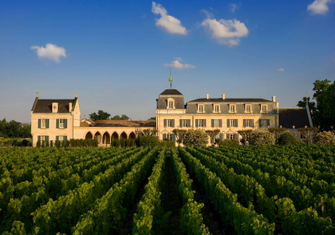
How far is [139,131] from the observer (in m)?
41.8

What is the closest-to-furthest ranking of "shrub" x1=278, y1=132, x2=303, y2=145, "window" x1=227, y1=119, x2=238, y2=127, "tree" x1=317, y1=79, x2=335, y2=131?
"shrub" x1=278, y1=132, x2=303, y2=145, "tree" x1=317, y1=79, x2=335, y2=131, "window" x1=227, y1=119, x2=238, y2=127

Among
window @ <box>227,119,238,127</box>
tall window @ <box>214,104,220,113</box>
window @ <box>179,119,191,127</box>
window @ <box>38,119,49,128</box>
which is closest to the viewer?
window @ <box>179,119,191,127</box>

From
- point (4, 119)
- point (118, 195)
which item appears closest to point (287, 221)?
point (118, 195)

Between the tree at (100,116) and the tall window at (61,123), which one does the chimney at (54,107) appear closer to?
the tall window at (61,123)

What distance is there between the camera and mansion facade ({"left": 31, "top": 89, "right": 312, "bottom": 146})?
41.4 m

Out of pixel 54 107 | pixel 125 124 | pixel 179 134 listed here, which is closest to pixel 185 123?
pixel 179 134

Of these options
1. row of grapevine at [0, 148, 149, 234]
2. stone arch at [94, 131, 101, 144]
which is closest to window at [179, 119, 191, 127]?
stone arch at [94, 131, 101, 144]

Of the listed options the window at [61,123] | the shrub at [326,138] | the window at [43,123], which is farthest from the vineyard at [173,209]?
the window at [43,123]

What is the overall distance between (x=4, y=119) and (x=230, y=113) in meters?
74.3

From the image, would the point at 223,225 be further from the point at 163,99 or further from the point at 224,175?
the point at 163,99

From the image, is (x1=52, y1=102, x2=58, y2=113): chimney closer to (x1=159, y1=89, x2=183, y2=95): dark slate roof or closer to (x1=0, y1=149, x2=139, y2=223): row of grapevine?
(x1=159, y1=89, x2=183, y2=95): dark slate roof

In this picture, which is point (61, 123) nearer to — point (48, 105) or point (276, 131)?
point (48, 105)

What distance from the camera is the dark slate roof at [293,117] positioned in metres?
42.4

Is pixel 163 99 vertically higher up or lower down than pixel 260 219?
higher up
